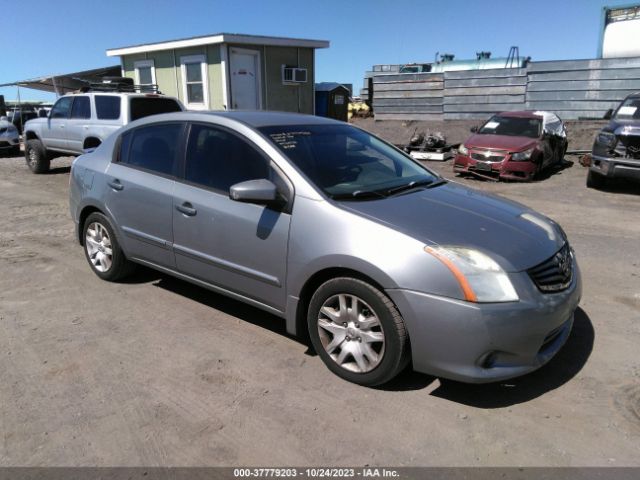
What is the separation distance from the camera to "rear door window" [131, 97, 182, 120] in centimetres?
1009

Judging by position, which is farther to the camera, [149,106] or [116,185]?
[149,106]

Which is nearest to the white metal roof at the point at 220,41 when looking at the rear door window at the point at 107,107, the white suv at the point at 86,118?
the white suv at the point at 86,118

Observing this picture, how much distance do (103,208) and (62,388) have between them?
1975 millimetres

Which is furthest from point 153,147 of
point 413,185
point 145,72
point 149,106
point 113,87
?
point 145,72

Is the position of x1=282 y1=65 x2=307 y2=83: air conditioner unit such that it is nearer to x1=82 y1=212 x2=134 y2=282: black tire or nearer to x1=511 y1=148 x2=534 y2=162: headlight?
x1=511 y1=148 x2=534 y2=162: headlight

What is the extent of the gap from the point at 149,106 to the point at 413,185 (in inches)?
319

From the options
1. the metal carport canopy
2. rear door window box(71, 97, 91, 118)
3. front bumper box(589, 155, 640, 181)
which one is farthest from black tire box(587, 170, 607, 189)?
the metal carport canopy

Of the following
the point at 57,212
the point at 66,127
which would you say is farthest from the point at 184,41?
the point at 57,212

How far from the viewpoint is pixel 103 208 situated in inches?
183

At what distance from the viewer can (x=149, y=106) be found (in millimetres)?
10320

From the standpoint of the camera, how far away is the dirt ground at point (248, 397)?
8.48 feet

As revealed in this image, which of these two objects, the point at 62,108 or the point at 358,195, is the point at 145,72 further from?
the point at 358,195

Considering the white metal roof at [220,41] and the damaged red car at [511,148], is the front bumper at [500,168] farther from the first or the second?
the white metal roof at [220,41]

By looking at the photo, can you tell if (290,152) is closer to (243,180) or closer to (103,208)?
(243,180)
